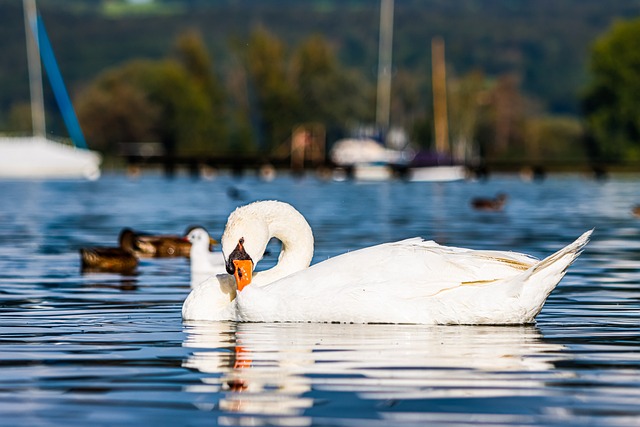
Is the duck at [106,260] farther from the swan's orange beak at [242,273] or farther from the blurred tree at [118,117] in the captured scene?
the blurred tree at [118,117]

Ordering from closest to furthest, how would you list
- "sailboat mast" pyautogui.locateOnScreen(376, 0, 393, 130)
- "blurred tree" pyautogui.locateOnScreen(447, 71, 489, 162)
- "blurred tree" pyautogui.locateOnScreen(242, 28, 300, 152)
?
"sailboat mast" pyautogui.locateOnScreen(376, 0, 393, 130) → "blurred tree" pyautogui.locateOnScreen(242, 28, 300, 152) → "blurred tree" pyautogui.locateOnScreen(447, 71, 489, 162)

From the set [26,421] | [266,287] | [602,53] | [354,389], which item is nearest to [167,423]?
[26,421]

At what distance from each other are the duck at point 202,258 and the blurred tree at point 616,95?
123 metres

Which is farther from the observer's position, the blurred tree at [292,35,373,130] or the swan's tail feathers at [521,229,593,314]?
the blurred tree at [292,35,373,130]

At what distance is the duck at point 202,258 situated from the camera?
1866 centimetres

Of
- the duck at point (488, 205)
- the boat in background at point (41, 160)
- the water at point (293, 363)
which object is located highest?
the boat in background at point (41, 160)

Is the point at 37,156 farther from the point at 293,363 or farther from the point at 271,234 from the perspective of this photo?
the point at 293,363

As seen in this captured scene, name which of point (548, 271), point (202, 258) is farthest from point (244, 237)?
point (202, 258)

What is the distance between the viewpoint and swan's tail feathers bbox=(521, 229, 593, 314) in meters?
12.0

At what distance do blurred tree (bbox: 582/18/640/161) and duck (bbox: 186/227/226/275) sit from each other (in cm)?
12335

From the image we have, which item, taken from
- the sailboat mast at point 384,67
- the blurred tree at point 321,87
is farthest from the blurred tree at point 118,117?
the sailboat mast at point 384,67

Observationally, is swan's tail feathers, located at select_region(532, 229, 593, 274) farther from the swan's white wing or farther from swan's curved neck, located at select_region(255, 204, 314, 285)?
swan's curved neck, located at select_region(255, 204, 314, 285)

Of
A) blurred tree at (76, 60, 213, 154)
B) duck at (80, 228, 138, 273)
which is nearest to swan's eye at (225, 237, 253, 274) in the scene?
duck at (80, 228, 138, 273)

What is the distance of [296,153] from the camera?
114938mm
